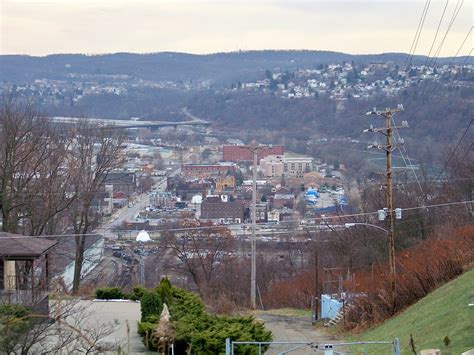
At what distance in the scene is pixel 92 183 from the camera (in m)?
37.6

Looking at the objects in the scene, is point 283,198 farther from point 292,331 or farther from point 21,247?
point 21,247

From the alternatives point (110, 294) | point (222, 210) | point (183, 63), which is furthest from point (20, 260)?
point (183, 63)

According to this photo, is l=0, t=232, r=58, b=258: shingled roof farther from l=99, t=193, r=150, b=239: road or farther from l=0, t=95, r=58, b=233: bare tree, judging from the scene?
l=99, t=193, r=150, b=239: road

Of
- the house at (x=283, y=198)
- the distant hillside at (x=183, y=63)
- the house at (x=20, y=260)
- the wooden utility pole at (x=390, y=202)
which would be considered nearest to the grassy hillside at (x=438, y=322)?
the wooden utility pole at (x=390, y=202)

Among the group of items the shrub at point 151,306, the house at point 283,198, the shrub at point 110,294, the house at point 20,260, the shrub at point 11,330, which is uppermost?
the shrub at point 11,330

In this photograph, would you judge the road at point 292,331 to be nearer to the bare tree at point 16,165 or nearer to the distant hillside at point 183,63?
the bare tree at point 16,165

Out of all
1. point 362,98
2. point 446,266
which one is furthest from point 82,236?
point 362,98

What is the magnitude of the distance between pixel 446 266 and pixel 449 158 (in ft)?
77.4

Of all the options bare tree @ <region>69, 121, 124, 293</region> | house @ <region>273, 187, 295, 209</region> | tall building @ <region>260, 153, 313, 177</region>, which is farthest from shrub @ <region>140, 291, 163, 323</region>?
tall building @ <region>260, 153, 313, 177</region>

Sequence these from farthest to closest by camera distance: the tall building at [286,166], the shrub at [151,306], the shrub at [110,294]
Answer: the tall building at [286,166] < the shrub at [110,294] < the shrub at [151,306]

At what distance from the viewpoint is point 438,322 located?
63.4ft

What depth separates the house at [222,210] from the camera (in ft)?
181

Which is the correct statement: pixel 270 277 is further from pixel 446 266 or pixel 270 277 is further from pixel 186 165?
pixel 186 165

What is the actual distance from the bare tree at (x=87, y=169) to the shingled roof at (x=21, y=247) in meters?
11.6
